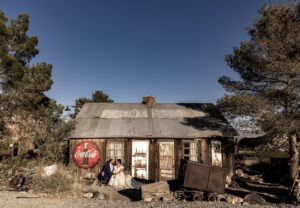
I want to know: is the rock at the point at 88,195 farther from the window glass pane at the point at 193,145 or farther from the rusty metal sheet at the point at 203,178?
the window glass pane at the point at 193,145

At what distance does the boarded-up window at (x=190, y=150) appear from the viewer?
12852 mm

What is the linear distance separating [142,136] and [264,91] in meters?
7.48

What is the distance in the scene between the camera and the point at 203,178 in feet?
29.6

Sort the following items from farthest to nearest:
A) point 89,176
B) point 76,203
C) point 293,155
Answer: point 89,176
point 293,155
point 76,203

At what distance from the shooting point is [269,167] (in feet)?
49.9

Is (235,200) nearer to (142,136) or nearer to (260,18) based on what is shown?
(142,136)

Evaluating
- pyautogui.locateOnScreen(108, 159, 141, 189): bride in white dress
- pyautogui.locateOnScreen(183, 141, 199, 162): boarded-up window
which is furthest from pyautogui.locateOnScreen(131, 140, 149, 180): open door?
pyautogui.locateOnScreen(183, 141, 199, 162): boarded-up window

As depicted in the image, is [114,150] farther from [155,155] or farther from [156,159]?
[156,159]

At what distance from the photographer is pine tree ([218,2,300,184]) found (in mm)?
9781

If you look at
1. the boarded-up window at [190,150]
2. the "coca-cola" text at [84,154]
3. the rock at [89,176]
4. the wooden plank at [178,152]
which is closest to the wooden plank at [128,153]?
the "coca-cola" text at [84,154]

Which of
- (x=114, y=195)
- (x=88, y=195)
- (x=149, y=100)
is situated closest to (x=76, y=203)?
(x=88, y=195)

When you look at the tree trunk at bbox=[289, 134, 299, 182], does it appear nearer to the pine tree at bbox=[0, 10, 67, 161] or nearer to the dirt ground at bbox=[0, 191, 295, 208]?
the dirt ground at bbox=[0, 191, 295, 208]

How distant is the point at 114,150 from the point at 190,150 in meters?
4.89

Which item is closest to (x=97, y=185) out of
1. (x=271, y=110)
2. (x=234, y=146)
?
(x=234, y=146)
